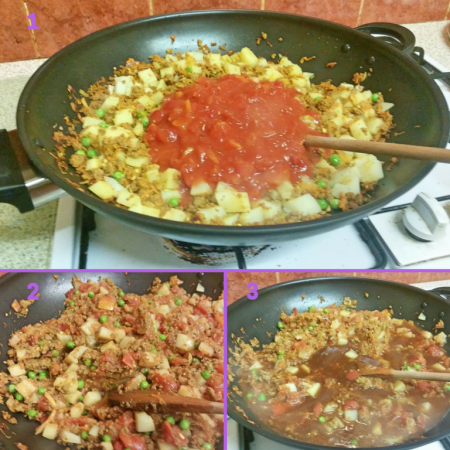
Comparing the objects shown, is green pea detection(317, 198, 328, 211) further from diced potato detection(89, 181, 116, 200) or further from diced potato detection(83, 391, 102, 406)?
diced potato detection(83, 391, 102, 406)

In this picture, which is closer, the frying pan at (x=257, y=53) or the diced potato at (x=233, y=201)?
the frying pan at (x=257, y=53)

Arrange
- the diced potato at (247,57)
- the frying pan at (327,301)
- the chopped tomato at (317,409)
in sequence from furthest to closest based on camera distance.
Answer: the diced potato at (247,57) < the frying pan at (327,301) < the chopped tomato at (317,409)

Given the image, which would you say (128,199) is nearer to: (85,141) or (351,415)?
(85,141)

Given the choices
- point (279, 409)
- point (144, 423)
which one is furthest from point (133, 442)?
point (279, 409)

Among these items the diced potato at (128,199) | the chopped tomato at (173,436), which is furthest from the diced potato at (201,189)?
the chopped tomato at (173,436)

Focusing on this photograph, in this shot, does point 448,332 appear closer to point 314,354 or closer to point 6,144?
point 314,354

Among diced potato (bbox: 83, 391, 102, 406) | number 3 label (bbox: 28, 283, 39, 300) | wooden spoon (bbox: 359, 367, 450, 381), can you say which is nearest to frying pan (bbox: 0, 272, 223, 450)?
number 3 label (bbox: 28, 283, 39, 300)

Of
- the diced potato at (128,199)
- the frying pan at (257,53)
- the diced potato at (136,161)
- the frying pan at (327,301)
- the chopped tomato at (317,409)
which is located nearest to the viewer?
the frying pan at (257,53)

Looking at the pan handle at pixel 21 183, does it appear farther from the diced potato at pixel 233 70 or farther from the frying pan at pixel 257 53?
the diced potato at pixel 233 70
